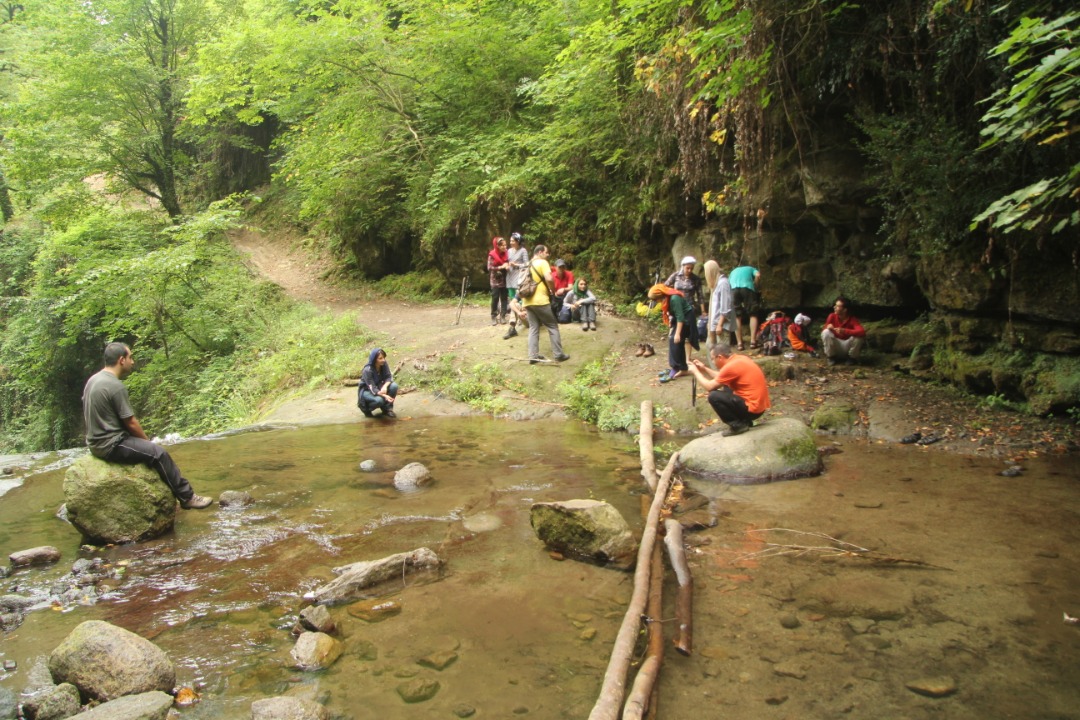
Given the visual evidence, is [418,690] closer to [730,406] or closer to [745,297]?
[730,406]

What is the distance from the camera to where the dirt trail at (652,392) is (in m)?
7.94

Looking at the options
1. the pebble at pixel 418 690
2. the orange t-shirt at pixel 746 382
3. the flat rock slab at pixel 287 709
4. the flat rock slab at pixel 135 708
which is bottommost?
the pebble at pixel 418 690

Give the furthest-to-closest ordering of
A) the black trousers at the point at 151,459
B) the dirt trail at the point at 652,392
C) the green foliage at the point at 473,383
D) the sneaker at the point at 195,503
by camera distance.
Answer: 1. the green foliage at the point at 473,383
2. the dirt trail at the point at 652,392
3. the sneaker at the point at 195,503
4. the black trousers at the point at 151,459

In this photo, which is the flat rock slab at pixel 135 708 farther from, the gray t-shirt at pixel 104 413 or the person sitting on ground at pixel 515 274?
the person sitting on ground at pixel 515 274

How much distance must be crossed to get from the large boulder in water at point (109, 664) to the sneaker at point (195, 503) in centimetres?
307

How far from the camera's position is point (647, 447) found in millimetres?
8078

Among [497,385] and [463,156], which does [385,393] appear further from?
[463,156]

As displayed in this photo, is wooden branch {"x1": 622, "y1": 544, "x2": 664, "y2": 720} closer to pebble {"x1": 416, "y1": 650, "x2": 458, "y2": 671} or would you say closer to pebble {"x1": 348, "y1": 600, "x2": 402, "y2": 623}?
pebble {"x1": 416, "y1": 650, "x2": 458, "y2": 671}

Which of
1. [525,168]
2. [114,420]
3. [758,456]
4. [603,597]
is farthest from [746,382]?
[525,168]

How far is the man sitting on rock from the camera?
6.11 meters

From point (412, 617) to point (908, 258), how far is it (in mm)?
9301

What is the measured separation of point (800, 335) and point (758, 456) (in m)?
5.01

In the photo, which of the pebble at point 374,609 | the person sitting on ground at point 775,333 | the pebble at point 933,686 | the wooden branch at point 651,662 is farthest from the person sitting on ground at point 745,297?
the pebble at point 374,609

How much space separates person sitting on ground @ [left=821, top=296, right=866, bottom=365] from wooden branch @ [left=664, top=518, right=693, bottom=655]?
6155mm
